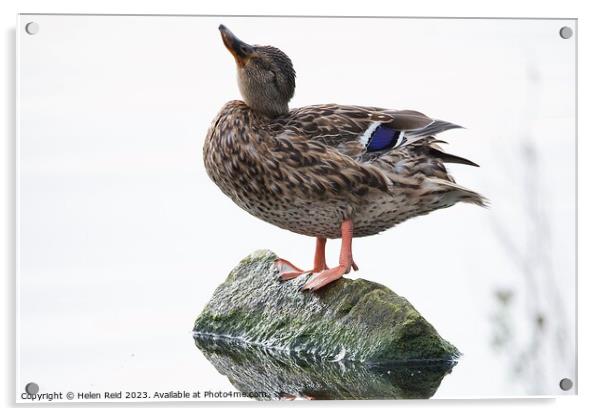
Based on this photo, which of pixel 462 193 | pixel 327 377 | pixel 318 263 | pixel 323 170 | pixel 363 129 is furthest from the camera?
pixel 318 263

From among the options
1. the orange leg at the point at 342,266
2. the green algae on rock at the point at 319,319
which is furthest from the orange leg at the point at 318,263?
the orange leg at the point at 342,266

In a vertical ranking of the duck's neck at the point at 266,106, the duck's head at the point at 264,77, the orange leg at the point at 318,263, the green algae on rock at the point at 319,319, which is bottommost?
the green algae on rock at the point at 319,319

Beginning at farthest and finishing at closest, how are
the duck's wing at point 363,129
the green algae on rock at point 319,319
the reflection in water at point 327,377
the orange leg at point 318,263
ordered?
the orange leg at point 318,263 < the duck's wing at point 363,129 < the green algae on rock at point 319,319 < the reflection in water at point 327,377

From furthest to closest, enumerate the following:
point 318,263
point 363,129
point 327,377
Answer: point 318,263, point 363,129, point 327,377

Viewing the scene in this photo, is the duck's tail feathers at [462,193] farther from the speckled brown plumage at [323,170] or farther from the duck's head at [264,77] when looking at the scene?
the duck's head at [264,77]

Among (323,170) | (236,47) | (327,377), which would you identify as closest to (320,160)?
(323,170)

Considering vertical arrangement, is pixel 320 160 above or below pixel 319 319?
above

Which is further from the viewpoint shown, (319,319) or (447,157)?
(447,157)

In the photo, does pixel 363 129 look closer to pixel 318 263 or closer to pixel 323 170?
pixel 323 170
